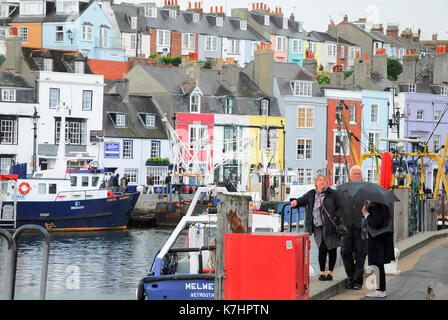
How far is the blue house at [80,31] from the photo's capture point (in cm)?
7688

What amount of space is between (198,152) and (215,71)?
8370 millimetres

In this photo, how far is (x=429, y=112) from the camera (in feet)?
238

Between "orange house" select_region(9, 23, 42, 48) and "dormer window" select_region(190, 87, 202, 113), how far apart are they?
21.7 m

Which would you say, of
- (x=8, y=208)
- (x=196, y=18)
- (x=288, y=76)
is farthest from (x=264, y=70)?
(x=8, y=208)

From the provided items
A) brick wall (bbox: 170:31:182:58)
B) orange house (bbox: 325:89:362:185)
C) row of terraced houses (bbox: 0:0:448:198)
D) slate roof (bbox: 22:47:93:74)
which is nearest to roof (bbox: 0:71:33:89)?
row of terraced houses (bbox: 0:0:448:198)

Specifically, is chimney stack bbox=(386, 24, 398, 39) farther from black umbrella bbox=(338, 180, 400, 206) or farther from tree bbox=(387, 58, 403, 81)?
black umbrella bbox=(338, 180, 400, 206)

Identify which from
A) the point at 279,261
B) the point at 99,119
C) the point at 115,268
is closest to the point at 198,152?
the point at 99,119

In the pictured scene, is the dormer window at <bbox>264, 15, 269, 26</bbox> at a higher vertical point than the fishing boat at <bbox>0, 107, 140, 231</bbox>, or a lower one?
higher

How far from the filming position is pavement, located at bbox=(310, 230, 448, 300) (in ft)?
41.7

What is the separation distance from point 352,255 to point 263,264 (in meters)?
3.14

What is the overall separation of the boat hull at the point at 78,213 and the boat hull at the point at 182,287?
29.8m

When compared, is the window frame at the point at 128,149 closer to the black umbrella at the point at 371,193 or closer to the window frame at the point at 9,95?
the window frame at the point at 9,95

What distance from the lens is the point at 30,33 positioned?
256 feet

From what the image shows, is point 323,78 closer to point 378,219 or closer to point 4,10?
point 4,10
